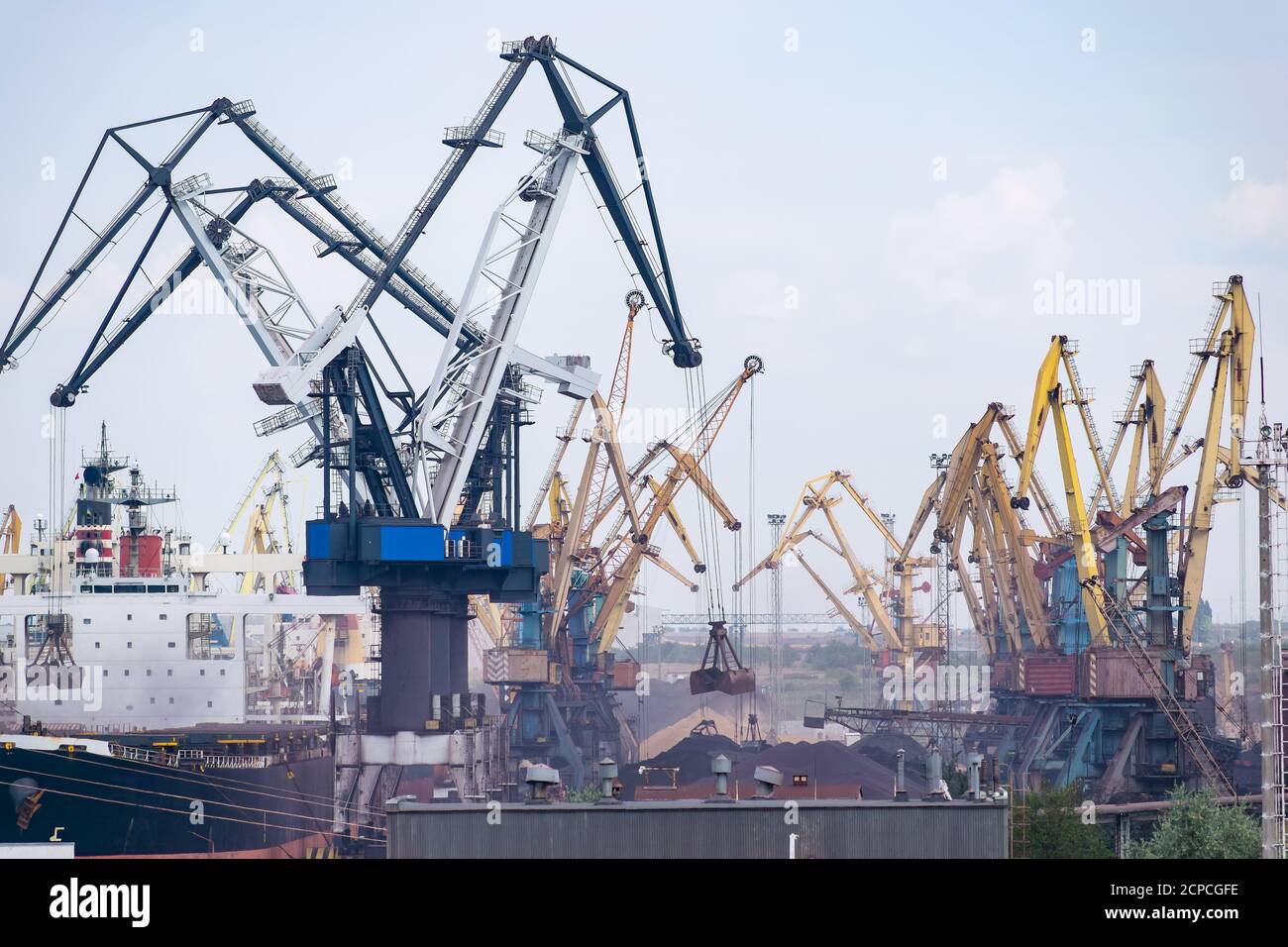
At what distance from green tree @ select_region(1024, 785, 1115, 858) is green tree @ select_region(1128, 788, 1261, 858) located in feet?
5.64

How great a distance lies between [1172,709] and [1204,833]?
21784 millimetres

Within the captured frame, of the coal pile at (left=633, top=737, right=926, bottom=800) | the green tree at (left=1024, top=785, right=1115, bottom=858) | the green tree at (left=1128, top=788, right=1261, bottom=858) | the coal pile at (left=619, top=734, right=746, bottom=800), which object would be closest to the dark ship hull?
the coal pile at (left=619, top=734, right=746, bottom=800)

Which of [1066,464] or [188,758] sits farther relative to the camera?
[1066,464]

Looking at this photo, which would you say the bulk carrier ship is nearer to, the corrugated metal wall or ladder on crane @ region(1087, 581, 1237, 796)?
the corrugated metal wall

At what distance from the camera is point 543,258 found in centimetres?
8838

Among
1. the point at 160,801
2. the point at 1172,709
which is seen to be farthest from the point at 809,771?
the point at 160,801

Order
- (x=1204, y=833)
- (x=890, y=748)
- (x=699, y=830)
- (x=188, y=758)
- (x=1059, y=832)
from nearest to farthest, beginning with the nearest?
(x=699, y=830) < (x=1204, y=833) < (x=1059, y=832) < (x=188, y=758) < (x=890, y=748)

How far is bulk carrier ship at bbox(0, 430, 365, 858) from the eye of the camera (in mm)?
77938

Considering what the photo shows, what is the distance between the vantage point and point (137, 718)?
102188mm

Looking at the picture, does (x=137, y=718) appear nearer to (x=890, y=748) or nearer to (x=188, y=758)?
(x=188, y=758)

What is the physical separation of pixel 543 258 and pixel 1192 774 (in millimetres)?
38487

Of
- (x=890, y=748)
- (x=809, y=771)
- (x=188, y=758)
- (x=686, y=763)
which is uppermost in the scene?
(x=188, y=758)

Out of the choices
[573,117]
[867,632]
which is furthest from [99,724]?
[867,632]
